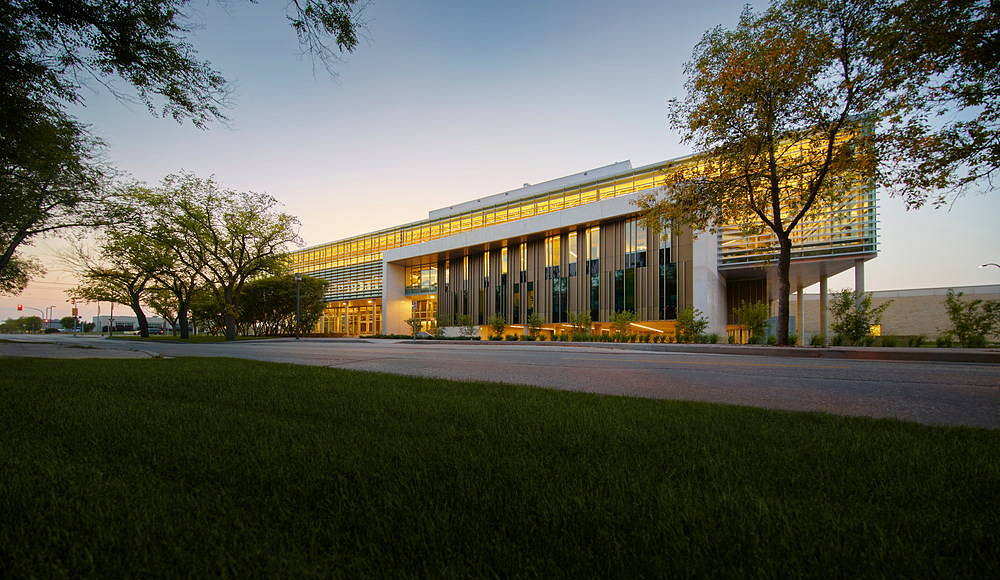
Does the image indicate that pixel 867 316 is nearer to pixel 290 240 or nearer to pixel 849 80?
pixel 849 80

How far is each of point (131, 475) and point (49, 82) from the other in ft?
29.4

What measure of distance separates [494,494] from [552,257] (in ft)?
123

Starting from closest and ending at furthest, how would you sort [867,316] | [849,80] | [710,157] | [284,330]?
[849,80] → [710,157] → [867,316] → [284,330]

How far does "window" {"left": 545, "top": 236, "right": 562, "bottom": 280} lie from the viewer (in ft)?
127

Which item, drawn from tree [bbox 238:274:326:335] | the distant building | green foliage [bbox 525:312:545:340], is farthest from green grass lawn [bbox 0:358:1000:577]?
the distant building

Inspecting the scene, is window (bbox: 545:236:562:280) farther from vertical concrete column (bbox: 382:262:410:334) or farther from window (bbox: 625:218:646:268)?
vertical concrete column (bbox: 382:262:410:334)

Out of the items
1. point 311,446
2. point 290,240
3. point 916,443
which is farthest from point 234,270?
point 916,443

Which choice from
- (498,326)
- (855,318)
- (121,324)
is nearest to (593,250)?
(498,326)

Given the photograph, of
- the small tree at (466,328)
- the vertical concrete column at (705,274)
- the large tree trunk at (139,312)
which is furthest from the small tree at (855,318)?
the large tree trunk at (139,312)

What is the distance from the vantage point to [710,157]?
16125 millimetres

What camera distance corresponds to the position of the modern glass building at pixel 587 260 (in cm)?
2648

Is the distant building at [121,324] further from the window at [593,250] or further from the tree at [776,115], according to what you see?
the tree at [776,115]

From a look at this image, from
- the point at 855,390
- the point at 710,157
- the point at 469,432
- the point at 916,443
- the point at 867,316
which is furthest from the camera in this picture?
the point at 867,316

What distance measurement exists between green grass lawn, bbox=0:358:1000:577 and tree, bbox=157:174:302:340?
34228 mm
